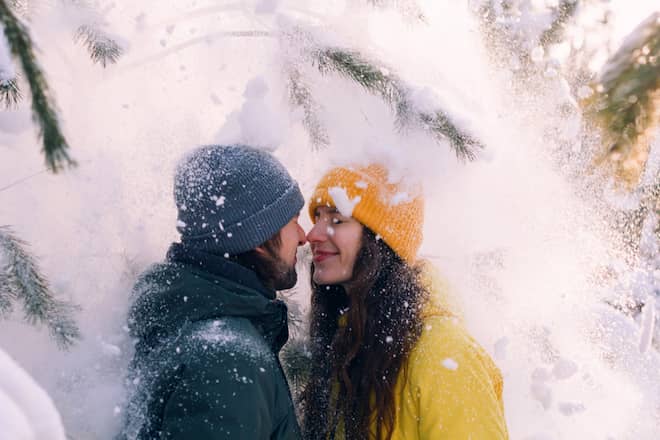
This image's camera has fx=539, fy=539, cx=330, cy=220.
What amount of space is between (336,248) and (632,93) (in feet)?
4.45

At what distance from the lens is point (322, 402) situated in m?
2.48

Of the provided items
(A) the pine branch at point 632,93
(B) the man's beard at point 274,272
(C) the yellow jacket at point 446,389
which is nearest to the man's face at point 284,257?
(B) the man's beard at point 274,272

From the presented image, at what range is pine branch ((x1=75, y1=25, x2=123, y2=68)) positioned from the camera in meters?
2.06

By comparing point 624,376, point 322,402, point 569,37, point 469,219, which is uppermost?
point 569,37

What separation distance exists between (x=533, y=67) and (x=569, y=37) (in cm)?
21

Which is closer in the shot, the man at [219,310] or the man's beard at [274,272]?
the man at [219,310]

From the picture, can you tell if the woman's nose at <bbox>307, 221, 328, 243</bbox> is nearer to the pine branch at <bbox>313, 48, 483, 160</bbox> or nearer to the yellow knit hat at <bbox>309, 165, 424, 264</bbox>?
the yellow knit hat at <bbox>309, 165, 424, 264</bbox>

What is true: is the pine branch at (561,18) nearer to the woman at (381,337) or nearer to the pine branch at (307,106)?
the woman at (381,337)

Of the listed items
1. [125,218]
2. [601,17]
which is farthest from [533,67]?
[125,218]

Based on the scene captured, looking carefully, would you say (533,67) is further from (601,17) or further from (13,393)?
(13,393)

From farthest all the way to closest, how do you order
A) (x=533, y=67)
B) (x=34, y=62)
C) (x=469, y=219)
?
(x=469, y=219) < (x=533, y=67) < (x=34, y=62)

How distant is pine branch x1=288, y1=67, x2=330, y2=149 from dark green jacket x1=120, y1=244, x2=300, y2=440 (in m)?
0.76

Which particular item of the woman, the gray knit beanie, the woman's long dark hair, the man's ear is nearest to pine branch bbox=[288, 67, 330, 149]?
the woman

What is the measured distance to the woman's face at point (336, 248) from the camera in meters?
2.42
